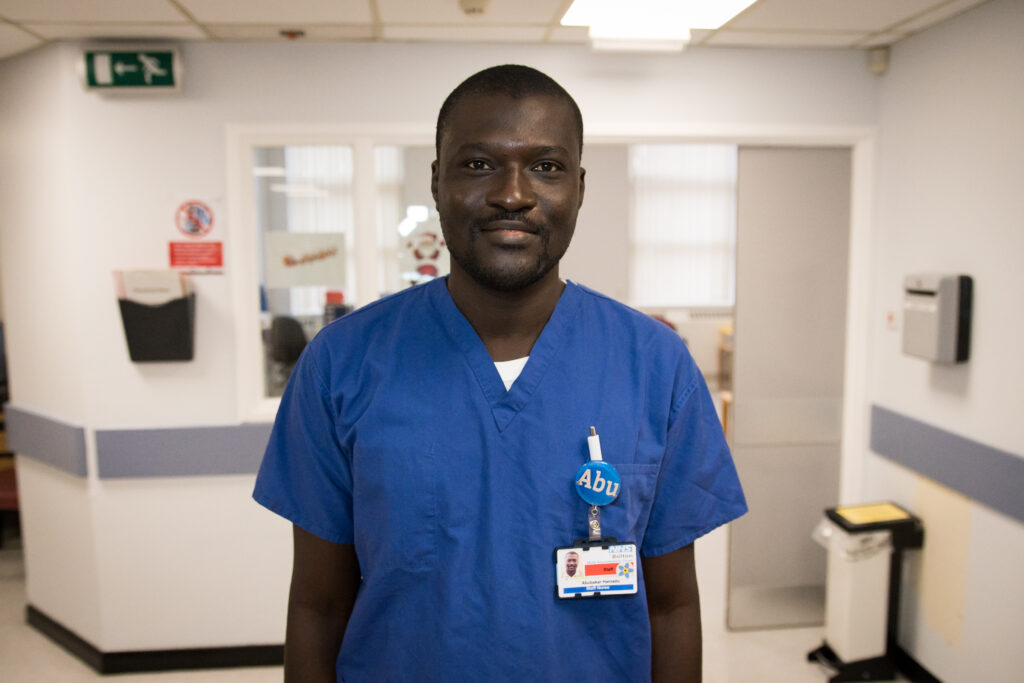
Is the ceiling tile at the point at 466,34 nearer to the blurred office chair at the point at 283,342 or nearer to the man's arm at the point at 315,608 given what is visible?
the blurred office chair at the point at 283,342

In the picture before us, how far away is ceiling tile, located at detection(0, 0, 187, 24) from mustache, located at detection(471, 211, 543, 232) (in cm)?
171

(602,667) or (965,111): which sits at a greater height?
(965,111)

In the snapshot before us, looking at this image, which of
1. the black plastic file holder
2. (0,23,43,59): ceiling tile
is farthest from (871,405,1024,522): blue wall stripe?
(0,23,43,59): ceiling tile

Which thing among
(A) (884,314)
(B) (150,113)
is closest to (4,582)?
(B) (150,113)

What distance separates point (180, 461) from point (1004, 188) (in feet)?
9.59

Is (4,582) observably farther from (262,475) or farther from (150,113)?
(262,475)

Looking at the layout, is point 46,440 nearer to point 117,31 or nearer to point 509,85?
point 117,31

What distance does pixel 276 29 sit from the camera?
2320 mm

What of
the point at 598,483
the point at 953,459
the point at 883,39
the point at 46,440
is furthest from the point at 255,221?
the point at 953,459

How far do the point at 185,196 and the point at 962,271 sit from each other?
8.89 feet

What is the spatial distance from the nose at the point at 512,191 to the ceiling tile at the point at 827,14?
158 cm

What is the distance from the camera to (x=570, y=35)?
241 cm

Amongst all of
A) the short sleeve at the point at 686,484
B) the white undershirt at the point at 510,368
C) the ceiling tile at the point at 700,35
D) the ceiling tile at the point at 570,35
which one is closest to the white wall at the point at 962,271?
the ceiling tile at the point at 700,35

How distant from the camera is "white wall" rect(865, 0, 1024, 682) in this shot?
2070mm
